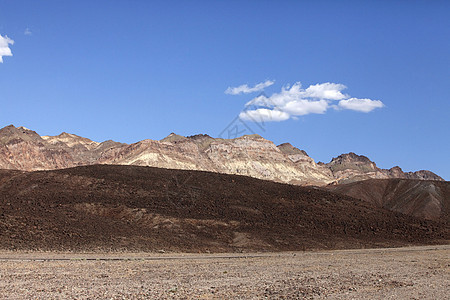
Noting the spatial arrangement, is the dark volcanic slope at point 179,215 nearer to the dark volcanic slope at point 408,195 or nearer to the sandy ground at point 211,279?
the sandy ground at point 211,279

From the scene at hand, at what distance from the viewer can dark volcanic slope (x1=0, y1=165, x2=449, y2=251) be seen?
37469 millimetres

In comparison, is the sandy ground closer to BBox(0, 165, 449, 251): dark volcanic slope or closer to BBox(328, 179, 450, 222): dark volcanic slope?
BBox(0, 165, 449, 251): dark volcanic slope

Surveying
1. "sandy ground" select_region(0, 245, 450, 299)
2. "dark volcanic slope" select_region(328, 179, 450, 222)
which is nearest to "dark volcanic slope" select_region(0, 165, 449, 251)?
"sandy ground" select_region(0, 245, 450, 299)

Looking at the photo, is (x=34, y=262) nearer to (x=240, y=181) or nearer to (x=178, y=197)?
(x=178, y=197)

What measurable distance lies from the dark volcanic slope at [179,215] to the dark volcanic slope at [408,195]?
30676 millimetres

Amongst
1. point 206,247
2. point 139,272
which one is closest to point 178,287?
point 139,272

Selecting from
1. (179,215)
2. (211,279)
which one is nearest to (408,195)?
(179,215)

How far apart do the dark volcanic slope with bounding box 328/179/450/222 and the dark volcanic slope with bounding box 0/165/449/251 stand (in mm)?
30676

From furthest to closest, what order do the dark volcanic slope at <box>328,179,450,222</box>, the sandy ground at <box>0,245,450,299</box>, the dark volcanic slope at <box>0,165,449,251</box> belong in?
the dark volcanic slope at <box>328,179,450,222</box> < the dark volcanic slope at <box>0,165,449,251</box> < the sandy ground at <box>0,245,450,299</box>

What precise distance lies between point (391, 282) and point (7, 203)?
3455cm

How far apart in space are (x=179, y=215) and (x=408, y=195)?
6969 centimetres

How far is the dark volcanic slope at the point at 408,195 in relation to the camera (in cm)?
9012

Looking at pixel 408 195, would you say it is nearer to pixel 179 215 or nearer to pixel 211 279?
pixel 179 215

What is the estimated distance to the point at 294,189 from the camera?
6288 centimetres
